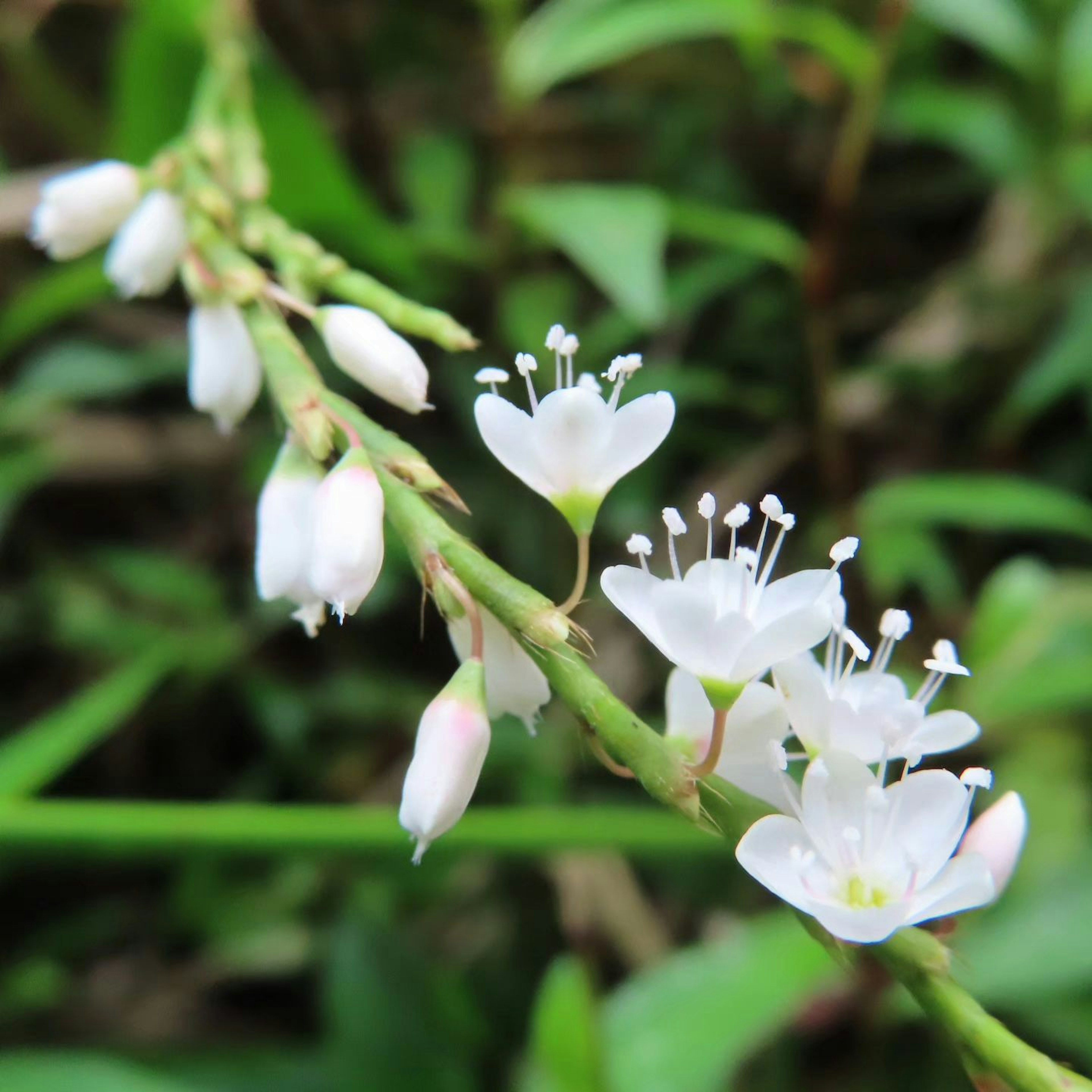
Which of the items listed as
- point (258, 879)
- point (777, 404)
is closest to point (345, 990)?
point (258, 879)

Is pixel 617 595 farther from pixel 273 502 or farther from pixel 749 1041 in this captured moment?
pixel 749 1041

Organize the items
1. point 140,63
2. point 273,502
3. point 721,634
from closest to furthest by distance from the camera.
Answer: point 721,634 < point 273,502 < point 140,63

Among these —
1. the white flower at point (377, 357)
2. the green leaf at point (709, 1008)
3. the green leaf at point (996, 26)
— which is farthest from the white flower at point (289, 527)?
the green leaf at point (996, 26)

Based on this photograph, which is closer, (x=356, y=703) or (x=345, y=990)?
(x=345, y=990)

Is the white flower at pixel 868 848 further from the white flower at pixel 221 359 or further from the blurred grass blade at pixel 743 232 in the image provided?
the blurred grass blade at pixel 743 232

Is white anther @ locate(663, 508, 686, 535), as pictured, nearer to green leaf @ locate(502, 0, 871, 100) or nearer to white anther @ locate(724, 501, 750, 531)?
white anther @ locate(724, 501, 750, 531)

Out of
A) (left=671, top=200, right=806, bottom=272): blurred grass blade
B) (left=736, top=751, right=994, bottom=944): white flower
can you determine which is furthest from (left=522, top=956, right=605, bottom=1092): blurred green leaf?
(left=671, top=200, right=806, bottom=272): blurred grass blade

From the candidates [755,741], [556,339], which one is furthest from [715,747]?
[556,339]
